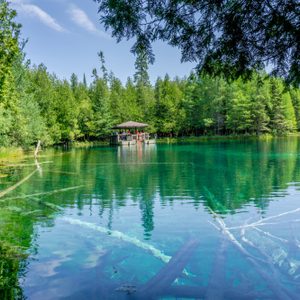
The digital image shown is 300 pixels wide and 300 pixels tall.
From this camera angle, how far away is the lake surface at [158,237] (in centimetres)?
770

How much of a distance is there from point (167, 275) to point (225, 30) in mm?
5181

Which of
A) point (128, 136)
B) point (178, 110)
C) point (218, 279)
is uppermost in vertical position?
point (178, 110)

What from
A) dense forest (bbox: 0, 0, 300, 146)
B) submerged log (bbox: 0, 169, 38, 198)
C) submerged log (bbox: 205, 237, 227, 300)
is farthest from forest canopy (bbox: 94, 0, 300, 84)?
dense forest (bbox: 0, 0, 300, 146)

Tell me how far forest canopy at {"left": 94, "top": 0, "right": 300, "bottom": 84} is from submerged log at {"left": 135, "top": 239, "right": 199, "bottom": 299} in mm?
4253

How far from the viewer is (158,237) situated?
431 inches

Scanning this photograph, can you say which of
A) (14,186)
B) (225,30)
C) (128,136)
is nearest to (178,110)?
(128,136)

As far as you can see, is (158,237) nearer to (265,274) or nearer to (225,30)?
(265,274)

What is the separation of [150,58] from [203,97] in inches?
2942

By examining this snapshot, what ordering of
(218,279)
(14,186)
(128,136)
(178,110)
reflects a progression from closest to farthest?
(218,279) < (14,186) < (128,136) < (178,110)

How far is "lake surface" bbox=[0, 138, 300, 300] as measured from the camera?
770cm

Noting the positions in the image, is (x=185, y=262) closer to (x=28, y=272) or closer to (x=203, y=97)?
(x=28, y=272)

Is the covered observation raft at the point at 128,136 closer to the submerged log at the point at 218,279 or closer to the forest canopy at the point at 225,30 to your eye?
the submerged log at the point at 218,279

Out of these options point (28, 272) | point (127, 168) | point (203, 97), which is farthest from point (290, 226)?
point (203, 97)

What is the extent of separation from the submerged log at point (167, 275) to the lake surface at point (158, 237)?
2 centimetres
